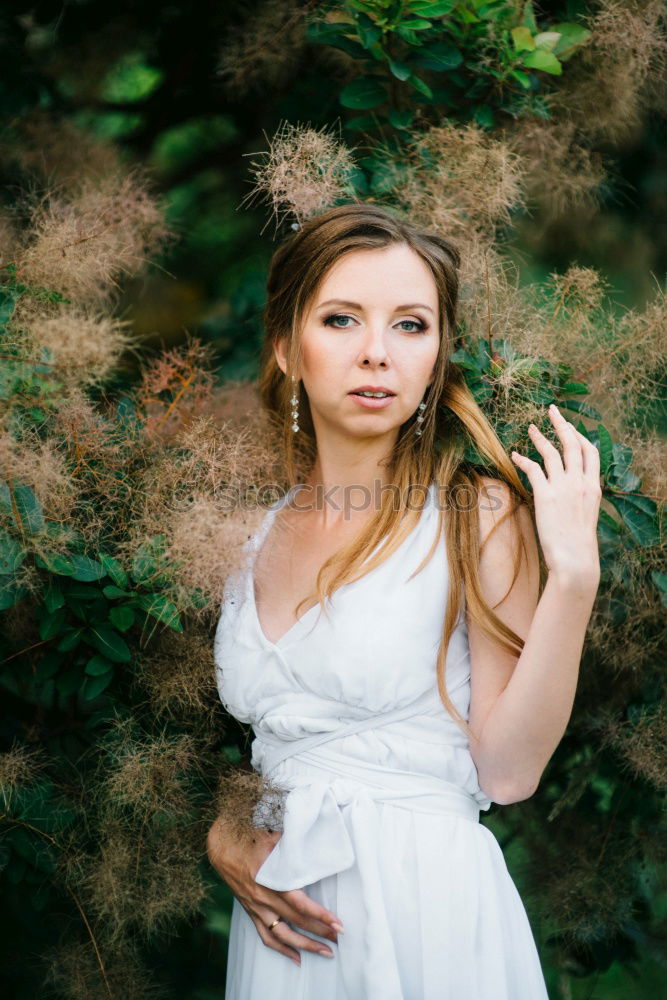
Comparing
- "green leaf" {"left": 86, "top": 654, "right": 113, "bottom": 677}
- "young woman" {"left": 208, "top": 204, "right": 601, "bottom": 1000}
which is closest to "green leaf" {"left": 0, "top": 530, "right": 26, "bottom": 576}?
"green leaf" {"left": 86, "top": 654, "right": 113, "bottom": 677}

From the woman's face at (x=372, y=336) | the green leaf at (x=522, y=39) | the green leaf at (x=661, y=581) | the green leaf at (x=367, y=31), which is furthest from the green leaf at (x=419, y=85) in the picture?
the green leaf at (x=661, y=581)

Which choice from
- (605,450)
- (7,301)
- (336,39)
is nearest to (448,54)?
(336,39)

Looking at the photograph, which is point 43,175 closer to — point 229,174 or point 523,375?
point 229,174

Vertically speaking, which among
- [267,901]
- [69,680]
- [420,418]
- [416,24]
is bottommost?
[267,901]

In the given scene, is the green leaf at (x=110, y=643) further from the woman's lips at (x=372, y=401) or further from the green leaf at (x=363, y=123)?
the green leaf at (x=363, y=123)

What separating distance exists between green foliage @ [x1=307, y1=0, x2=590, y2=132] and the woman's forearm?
112cm

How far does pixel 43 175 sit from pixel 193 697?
1.31 m

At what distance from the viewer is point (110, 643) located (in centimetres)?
159

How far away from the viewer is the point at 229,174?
2.43m

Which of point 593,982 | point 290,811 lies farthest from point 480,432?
point 593,982

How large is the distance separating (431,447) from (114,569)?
24.1 inches

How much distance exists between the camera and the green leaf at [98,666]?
5.29 feet

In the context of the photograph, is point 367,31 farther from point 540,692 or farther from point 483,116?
point 540,692

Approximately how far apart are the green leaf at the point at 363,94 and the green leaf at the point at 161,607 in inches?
44.8
